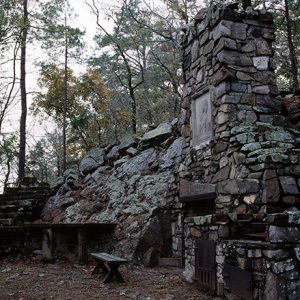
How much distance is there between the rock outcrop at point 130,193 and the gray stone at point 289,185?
3578 mm

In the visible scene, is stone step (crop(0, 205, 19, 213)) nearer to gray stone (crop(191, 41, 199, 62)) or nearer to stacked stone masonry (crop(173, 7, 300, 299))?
stacked stone masonry (crop(173, 7, 300, 299))

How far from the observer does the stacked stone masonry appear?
5637 mm

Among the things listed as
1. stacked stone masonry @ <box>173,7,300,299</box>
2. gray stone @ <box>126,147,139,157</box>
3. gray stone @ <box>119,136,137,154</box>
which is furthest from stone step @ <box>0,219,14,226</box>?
stacked stone masonry @ <box>173,7,300,299</box>

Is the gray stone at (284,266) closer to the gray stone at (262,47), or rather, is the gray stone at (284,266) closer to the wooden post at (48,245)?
the gray stone at (262,47)

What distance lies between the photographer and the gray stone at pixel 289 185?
5.84 meters

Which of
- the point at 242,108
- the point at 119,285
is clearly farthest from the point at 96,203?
the point at 242,108

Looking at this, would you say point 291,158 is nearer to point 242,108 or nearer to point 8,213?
point 242,108

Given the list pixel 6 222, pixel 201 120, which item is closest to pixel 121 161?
pixel 6 222

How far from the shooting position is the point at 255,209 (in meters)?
5.84

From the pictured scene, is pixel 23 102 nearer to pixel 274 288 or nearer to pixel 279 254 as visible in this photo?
pixel 279 254

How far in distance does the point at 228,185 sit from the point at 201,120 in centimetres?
173

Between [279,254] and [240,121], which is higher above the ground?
[240,121]

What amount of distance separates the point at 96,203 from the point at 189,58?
5.18m

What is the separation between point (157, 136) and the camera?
12.3 m
